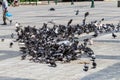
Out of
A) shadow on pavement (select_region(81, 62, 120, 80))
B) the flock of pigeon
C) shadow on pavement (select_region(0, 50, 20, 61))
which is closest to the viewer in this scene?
shadow on pavement (select_region(81, 62, 120, 80))

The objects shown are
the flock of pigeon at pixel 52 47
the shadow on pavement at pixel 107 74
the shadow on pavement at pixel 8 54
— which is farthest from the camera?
the shadow on pavement at pixel 8 54

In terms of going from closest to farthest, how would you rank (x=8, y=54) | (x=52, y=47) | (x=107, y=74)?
(x=107, y=74) < (x=52, y=47) < (x=8, y=54)

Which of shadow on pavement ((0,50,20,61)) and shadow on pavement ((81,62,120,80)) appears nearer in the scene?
shadow on pavement ((81,62,120,80))

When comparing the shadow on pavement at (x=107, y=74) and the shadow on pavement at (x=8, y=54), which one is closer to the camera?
the shadow on pavement at (x=107, y=74)

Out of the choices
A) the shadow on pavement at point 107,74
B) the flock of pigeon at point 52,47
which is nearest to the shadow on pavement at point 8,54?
the flock of pigeon at point 52,47

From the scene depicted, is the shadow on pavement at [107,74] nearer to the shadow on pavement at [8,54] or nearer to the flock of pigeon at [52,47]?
the flock of pigeon at [52,47]

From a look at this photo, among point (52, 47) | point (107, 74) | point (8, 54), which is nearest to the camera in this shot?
point (107, 74)

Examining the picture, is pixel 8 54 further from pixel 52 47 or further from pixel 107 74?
pixel 107 74

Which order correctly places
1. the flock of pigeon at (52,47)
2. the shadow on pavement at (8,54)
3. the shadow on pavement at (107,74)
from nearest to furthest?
the shadow on pavement at (107,74), the flock of pigeon at (52,47), the shadow on pavement at (8,54)

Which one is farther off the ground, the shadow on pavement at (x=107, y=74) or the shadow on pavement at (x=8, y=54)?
the shadow on pavement at (x=107, y=74)

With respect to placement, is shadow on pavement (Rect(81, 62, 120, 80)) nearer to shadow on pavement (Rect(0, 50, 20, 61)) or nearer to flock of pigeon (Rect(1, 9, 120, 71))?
flock of pigeon (Rect(1, 9, 120, 71))

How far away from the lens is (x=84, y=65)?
362 inches

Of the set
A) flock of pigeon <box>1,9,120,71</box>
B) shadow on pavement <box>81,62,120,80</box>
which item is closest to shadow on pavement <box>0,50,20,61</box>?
flock of pigeon <box>1,9,120,71</box>

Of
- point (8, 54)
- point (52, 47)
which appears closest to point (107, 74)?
point (52, 47)
